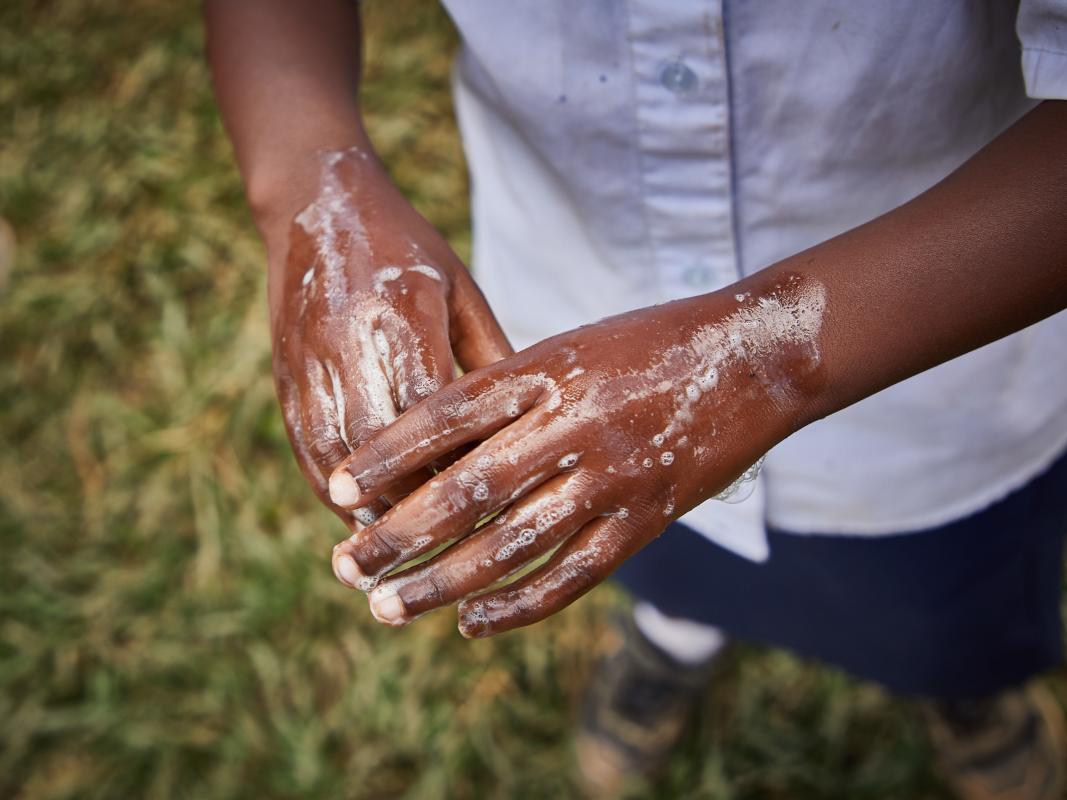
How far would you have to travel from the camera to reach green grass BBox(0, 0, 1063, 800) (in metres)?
2.14

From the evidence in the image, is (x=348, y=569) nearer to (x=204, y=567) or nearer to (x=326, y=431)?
(x=326, y=431)

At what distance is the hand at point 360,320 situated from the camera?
3.19 feet

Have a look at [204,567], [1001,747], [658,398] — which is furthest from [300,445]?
[1001,747]

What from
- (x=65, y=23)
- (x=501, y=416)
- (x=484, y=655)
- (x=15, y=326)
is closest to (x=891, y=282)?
(x=501, y=416)

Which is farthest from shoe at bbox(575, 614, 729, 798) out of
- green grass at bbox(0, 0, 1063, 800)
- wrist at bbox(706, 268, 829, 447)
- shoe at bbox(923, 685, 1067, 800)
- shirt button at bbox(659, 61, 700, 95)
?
shirt button at bbox(659, 61, 700, 95)

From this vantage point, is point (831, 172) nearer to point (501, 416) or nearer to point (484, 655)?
point (501, 416)

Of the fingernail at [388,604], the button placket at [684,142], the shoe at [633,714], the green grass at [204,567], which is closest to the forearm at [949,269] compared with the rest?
the button placket at [684,142]

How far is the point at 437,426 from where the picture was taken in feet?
2.93

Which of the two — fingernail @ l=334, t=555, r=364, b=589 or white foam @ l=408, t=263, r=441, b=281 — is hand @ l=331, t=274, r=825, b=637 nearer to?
fingernail @ l=334, t=555, r=364, b=589

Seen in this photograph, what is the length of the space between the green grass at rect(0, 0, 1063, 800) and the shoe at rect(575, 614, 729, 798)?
0.09 metres

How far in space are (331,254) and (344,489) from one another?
0.30 metres

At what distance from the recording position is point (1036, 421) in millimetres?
1255

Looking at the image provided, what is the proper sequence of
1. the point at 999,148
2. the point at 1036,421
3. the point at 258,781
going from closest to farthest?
the point at 999,148
the point at 1036,421
the point at 258,781

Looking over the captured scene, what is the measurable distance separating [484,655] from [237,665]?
0.64 meters
